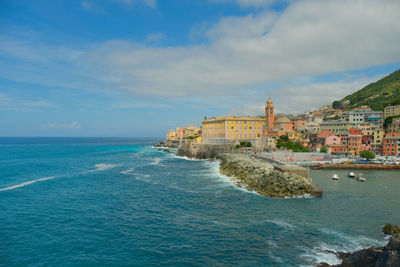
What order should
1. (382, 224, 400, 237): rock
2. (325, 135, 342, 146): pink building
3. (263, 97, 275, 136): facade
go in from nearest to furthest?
1. (382, 224, 400, 237): rock
2. (325, 135, 342, 146): pink building
3. (263, 97, 275, 136): facade

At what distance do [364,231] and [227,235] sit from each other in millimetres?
10550

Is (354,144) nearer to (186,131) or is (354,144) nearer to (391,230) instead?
(391,230)

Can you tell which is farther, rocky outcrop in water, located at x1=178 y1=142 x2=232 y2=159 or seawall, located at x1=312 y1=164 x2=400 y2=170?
rocky outcrop in water, located at x1=178 y1=142 x2=232 y2=159

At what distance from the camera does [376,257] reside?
43.0 ft

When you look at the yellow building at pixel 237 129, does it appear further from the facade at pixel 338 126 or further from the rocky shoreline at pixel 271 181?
the rocky shoreline at pixel 271 181

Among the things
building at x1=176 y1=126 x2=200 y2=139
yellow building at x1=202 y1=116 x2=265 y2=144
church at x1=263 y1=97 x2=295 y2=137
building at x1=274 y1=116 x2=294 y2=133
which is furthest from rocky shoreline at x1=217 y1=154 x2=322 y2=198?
building at x1=176 y1=126 x2=200 y2=139

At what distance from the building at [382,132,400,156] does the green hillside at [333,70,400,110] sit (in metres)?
42.5

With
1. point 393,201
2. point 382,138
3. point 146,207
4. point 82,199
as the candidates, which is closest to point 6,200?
point 82,199

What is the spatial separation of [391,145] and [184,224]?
2720 inches

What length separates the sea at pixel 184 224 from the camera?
1655 cm

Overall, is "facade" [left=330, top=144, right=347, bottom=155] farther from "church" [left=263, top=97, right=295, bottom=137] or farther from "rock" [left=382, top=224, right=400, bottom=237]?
"rock" [left=382, top=224, right=400, bottom=237]

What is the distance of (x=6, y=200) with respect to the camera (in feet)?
98.7

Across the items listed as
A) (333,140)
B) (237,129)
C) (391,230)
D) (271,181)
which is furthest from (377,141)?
Result: (391,230)

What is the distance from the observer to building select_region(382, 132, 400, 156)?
67.1 m
